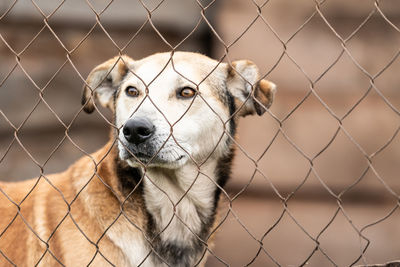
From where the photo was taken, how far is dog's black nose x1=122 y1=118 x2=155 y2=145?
8.71 feet

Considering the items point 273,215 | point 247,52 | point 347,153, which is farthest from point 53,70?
point 347,153

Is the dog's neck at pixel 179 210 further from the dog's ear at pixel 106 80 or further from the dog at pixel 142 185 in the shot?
the dog's ear at pixel 106 80

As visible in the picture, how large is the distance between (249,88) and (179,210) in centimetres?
73

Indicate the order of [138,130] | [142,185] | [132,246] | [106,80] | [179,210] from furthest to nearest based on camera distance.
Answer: [106,80] < [179,210] < [142,185] < [132,246] < [138,130]

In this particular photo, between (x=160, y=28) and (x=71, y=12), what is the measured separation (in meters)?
0.83

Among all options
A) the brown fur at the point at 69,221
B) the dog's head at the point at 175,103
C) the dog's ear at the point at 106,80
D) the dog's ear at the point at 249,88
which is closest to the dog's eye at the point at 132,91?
the dog's head at the point at 175,103

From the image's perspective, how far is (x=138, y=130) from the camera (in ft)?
8.77

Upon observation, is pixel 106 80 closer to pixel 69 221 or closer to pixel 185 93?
pixel 185 93

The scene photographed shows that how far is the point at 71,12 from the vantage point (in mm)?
5297

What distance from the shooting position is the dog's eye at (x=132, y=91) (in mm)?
3059

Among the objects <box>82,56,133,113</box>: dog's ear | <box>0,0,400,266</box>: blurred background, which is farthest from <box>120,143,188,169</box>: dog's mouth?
<box>0,0,400,266</box>: blurred background

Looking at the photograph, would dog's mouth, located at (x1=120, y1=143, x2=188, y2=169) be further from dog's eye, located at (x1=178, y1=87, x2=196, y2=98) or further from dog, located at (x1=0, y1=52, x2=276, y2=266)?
dog's eye, located at (x1=178, y1=87, x2=196, y2=98)

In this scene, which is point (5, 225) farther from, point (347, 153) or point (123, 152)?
point (347, 153)

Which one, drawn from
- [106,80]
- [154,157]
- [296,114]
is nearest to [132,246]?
[154,157]
